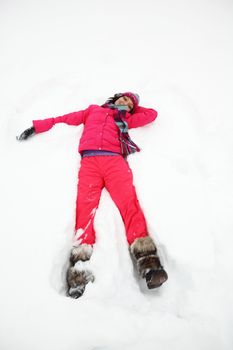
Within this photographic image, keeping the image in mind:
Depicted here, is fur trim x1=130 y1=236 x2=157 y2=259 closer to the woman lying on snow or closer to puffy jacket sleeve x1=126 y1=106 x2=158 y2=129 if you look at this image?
the woman lying on snow

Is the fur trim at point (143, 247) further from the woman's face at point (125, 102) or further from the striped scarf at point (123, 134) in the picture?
the woman's face at point (125, 102)

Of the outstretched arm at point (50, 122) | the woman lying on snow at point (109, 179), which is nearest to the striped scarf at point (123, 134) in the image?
the woman lying on snow at point (109, 179)

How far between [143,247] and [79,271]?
0.52 meters

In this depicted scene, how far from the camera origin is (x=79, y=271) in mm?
1818

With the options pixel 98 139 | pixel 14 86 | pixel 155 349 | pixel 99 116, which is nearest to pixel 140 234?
pixel 155 349

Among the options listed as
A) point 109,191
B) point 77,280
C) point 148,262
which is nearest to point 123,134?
point 109,191

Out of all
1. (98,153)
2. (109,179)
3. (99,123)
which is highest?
(99,123)

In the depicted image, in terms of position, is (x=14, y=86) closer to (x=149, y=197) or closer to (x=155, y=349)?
(x=149, y=197)

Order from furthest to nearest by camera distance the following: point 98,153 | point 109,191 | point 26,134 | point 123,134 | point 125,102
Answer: point 125,102, point 26,134, point 123,134, point 98,153, point 109,191

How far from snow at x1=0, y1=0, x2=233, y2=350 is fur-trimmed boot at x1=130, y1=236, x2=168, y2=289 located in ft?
0.45

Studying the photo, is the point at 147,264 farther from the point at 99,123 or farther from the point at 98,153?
the point at 99,123

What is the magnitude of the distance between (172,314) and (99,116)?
7.24ft

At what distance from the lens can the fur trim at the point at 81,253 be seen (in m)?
1.89

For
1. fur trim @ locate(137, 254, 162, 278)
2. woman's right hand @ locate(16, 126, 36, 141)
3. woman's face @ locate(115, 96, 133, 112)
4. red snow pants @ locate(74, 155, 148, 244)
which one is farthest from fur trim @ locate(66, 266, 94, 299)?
woman's face @ locate(115, 96, 133, 112)
